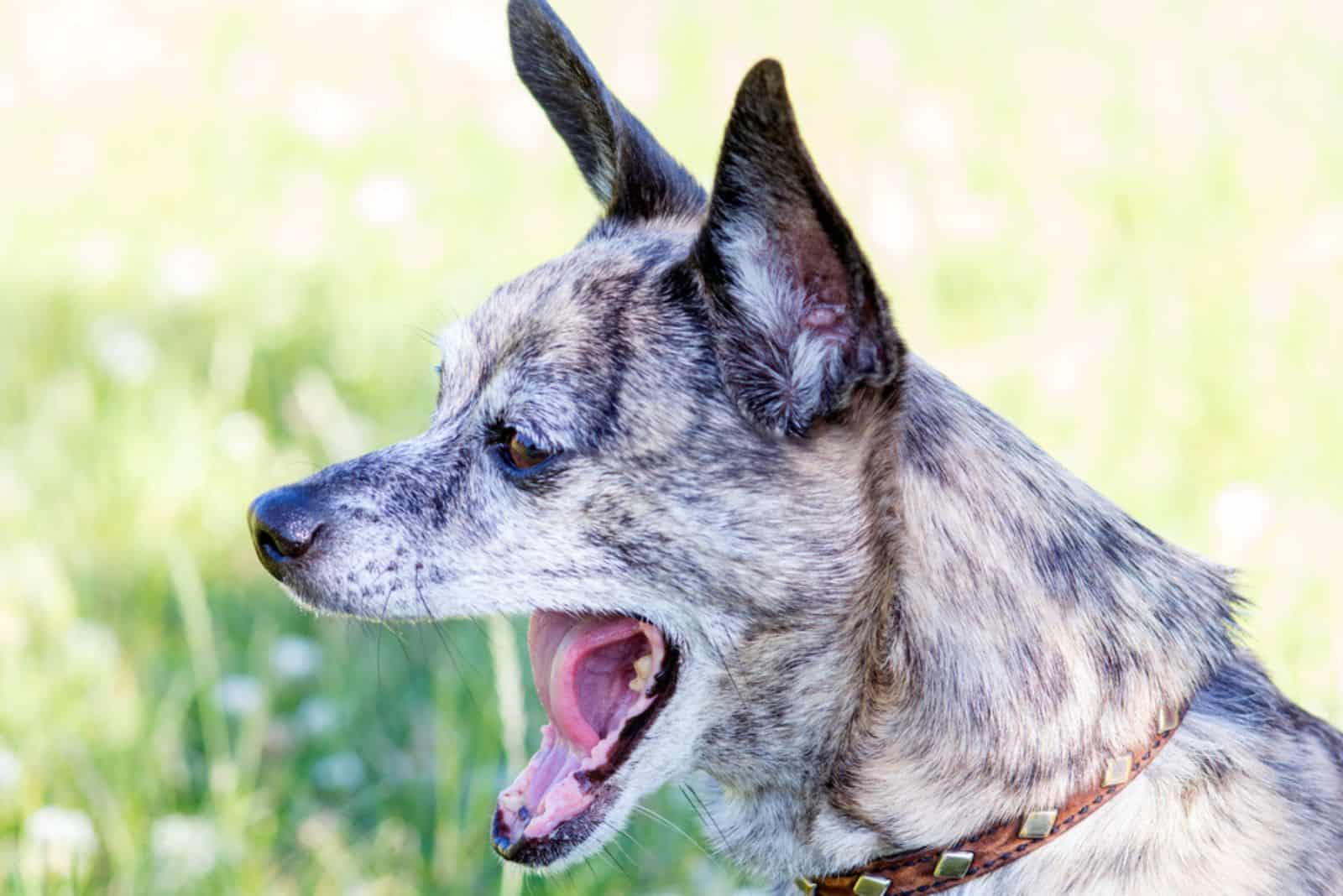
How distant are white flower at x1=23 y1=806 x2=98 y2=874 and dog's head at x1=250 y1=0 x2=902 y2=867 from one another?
1.07 m

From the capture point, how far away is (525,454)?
2.41 metres

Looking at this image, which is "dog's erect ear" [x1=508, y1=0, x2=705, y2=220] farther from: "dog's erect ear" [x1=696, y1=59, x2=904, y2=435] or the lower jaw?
the lower jaw

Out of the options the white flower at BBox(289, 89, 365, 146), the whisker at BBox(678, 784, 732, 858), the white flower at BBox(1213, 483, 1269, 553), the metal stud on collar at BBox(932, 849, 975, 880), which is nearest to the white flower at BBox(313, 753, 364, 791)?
the whisker at BBox(678, 784, 732, 858)

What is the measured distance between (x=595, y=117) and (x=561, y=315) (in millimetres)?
571

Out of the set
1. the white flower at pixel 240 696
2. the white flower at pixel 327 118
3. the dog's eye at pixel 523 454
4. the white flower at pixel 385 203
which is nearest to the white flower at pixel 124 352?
the white flower at pixel 385 203

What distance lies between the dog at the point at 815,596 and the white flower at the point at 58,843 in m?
1.09

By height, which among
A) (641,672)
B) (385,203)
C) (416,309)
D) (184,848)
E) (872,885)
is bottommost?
(184,848)

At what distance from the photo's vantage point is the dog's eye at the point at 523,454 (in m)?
2.38

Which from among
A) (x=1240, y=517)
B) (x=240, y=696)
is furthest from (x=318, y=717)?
(x=1240, y=517)

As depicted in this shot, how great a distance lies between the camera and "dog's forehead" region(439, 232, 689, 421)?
2.42 metres

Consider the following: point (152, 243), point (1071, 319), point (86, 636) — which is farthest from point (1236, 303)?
point (152, 243)

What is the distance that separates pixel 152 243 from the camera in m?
6.30

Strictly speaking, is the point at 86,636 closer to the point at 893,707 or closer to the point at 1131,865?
the point at 893,707

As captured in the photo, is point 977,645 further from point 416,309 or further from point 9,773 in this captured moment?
point 416,309
